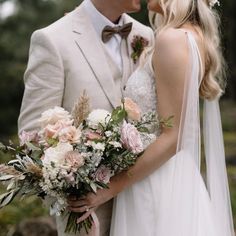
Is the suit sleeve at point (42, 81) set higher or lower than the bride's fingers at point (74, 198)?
higher

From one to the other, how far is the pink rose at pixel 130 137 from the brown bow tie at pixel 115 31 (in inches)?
34.3

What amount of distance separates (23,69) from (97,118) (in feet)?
48.5

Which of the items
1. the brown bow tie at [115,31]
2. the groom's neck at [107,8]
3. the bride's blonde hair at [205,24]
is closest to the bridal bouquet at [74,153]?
the bride's blonde hair at [205,24]

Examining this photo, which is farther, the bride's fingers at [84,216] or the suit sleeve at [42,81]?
the suit sleeve at [42,81]

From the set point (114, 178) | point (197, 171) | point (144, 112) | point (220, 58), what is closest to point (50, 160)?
point (114, 178)

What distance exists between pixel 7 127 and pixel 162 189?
14035 mm

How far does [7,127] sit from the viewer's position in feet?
56.9

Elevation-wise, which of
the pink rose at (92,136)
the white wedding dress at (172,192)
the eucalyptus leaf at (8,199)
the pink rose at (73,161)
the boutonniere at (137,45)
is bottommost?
the white wedding dress at (172,192)

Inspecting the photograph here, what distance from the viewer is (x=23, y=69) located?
1775cm

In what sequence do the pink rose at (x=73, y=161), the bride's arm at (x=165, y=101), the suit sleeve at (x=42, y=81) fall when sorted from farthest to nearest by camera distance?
1. the suit sleeve at (x=42, y=81)
2. the bride's arm at (x=165, y=101)
3. the pink rose at (x=73, y=161)

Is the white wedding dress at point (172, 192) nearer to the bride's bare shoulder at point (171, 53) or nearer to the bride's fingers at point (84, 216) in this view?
the bride's bare shoulder at point (171, 53)

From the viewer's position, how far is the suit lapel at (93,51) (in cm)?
376

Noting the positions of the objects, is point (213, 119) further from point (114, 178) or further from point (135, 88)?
point (114, 178)

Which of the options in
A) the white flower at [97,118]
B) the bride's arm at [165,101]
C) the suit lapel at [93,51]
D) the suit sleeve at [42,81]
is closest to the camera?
the white flower at [97,118]
